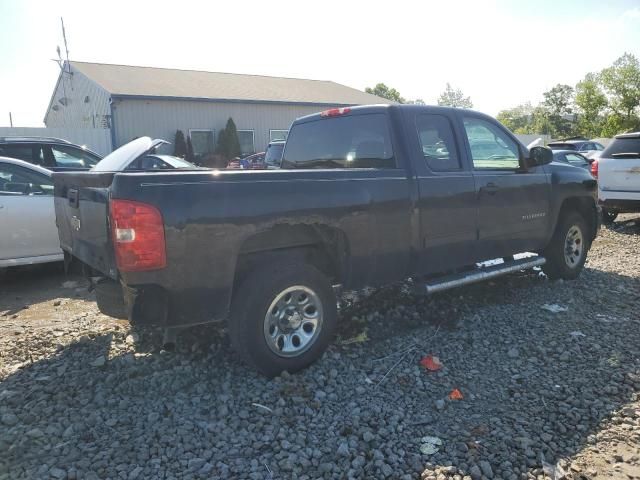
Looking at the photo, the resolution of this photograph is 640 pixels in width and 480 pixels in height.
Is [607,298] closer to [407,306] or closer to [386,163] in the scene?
[407,306]

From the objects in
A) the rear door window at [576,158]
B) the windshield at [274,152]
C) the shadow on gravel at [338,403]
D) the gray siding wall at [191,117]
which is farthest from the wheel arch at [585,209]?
the gray siding wall at [191,117]

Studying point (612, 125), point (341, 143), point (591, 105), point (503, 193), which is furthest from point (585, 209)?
point (591, 105)

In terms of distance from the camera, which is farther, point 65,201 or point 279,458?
point 65,201

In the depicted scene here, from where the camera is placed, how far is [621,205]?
9.34 metres

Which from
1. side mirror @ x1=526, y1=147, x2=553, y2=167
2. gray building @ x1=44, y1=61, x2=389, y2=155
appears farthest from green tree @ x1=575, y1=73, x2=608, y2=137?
side mirror @ x1=526, y1=147, x2=553, y2=167

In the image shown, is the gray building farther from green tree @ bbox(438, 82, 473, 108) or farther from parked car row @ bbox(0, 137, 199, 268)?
green tree @ bbox(438, 82, 473, 108)

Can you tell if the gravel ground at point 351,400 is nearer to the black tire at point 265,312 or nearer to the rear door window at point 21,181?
the black tire at point 265,312

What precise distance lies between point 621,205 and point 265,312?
27.5 ft

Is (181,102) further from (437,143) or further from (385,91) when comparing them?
(385,91)

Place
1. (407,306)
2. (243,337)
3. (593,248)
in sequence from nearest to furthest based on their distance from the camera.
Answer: (243,337) < (407,306) < (593,248)

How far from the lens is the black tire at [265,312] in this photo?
11.3 ft

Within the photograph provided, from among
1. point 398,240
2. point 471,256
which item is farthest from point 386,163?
point 471,256

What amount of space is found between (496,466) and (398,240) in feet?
6.23

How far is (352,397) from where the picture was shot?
3.39m
